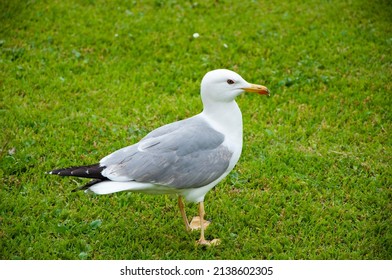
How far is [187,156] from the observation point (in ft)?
12.8

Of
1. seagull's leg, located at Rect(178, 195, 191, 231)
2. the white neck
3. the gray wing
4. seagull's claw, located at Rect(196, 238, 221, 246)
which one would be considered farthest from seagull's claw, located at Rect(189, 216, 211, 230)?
the white neck

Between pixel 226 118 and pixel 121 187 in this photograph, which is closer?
pixel 121 187

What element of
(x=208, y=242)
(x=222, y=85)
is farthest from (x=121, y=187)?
(x=222, y=85)

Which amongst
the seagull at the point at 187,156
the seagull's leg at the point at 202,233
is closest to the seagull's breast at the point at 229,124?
the seagull at the point at 187,156

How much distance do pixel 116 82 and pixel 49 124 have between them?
1.16m

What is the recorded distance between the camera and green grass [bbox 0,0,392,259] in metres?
4.18

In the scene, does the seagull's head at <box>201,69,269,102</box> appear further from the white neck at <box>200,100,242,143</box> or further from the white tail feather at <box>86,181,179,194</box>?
the white tail feather at <box>86,181,179,194</box>

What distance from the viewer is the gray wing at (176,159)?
12.5 feet

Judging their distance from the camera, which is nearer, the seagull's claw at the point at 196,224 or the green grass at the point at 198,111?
the green grass at the point at 198,111

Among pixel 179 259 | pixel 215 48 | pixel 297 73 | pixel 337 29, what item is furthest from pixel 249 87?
pixel 337 29

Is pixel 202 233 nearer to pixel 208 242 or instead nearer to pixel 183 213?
pixel 208 242

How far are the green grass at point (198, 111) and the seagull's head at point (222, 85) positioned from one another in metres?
1.08

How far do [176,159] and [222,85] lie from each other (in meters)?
0.67

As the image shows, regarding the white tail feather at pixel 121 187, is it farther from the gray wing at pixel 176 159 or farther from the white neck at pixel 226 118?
the white neck at pixel 226 118
